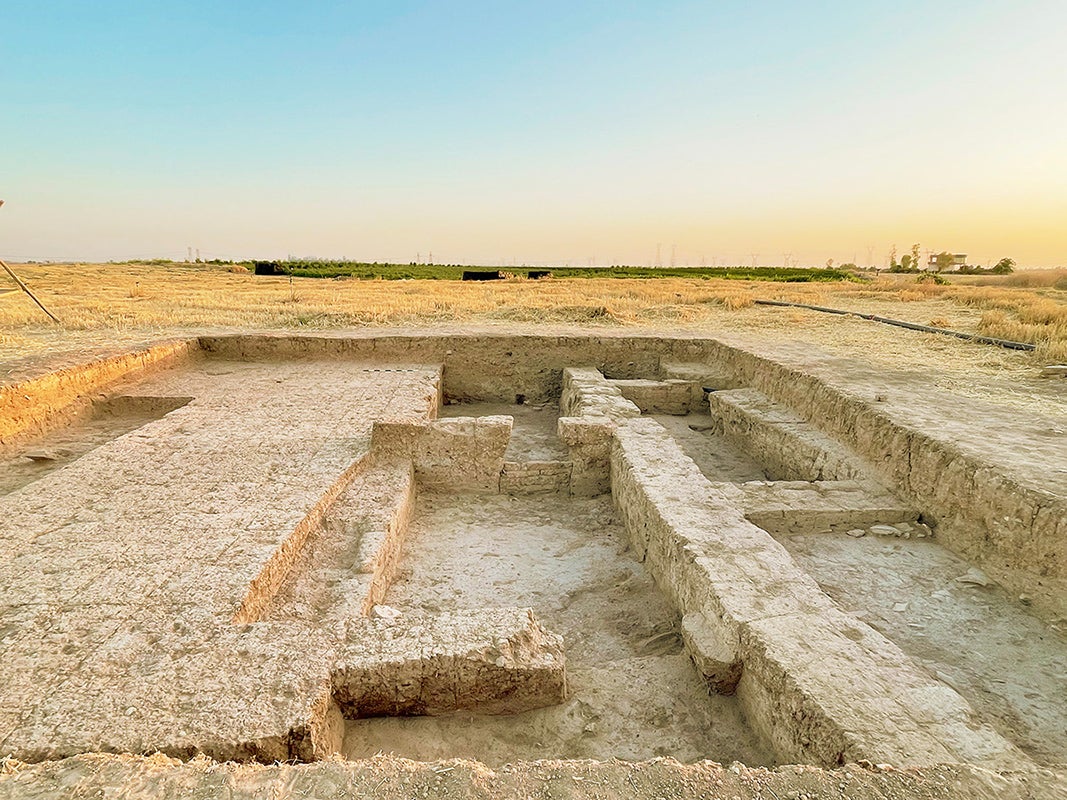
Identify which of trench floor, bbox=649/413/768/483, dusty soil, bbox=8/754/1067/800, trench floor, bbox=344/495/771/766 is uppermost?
dusty soil, bbox=8/754/1067/800

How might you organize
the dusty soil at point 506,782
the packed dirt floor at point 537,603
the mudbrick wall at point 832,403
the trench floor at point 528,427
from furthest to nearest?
the trench floor at point 528,427 < the mudbrick wall at point 832,403 < the packed dirt floor at point 537,603 < the dusty soil at point 506,782

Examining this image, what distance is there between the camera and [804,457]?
5.48 m

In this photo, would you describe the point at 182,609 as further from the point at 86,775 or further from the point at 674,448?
the point at 674,448

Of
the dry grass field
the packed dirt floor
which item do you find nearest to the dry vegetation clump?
the dry grass field

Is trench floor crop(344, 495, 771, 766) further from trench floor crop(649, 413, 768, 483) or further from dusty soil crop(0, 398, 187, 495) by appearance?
dusty soil crop(0, 398, 187, 495)

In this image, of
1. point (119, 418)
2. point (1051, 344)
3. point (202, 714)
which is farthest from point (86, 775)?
point (1051, 344)

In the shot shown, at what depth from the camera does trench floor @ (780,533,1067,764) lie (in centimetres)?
250

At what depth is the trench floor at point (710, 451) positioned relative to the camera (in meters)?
5.81

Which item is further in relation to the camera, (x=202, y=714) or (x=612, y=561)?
(x=612, y=561)

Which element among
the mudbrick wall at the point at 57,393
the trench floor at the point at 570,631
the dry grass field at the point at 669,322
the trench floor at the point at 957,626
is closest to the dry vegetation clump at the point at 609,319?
the dry grass field at the point at 669,322

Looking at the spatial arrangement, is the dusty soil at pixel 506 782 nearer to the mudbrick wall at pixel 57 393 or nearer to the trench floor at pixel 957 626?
the trench floor at pixel 957 626

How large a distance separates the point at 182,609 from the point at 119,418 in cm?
492

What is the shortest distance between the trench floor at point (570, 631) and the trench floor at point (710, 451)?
4.54ft

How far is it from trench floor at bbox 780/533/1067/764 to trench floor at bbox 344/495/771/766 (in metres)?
1.01
